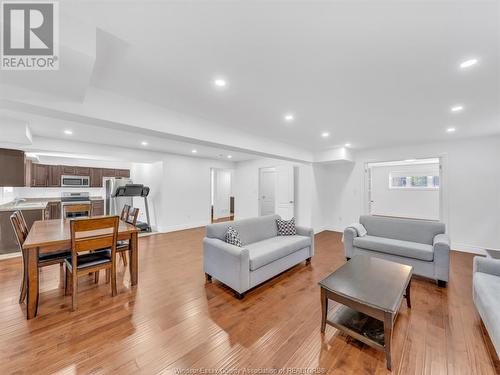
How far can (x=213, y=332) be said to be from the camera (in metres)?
1.90

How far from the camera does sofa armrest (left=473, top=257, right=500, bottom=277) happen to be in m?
2.13

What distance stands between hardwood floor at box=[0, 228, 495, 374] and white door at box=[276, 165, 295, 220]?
10.2ft

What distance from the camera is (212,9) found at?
116 centimetres

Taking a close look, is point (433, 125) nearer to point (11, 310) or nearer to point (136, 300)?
point (136, 300)

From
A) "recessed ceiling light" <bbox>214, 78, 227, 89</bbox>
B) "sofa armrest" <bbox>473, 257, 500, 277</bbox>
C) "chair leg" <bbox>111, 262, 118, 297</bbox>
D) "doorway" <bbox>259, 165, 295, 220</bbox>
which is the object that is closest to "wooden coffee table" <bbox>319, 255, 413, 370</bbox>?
"sofa armrest" <bbox>473, 257, 500, 277</bbox>

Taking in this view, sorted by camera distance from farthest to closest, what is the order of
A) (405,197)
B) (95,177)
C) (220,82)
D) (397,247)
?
(405,197) → (95,177) → (397,247) → (220,82)

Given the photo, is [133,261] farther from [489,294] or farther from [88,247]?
[489,294]

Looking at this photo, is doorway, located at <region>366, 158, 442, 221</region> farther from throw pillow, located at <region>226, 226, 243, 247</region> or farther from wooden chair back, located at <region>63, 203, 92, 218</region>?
wooden chair back, located at <region>63, 203, 92, 218</region>

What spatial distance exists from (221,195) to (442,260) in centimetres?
723

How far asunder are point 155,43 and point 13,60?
93cm

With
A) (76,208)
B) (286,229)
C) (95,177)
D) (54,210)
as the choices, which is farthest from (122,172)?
(286,229)

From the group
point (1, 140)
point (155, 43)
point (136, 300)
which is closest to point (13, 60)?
point (155, 43)

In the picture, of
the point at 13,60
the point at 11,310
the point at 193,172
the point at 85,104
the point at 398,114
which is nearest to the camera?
the point at 13,60

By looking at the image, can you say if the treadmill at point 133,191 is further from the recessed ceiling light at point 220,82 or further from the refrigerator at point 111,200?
the recessed ceiling light at point 220,82
